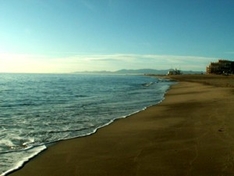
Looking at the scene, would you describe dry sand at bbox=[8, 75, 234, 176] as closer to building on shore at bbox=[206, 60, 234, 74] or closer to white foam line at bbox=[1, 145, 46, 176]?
white foam line at bbox=[1, 145, 46, 176]

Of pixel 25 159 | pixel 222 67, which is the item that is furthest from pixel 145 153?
pixel 222 67

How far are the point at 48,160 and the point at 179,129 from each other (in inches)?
254

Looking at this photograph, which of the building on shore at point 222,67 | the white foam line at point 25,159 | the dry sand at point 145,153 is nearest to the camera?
the dry sand at point 145,153

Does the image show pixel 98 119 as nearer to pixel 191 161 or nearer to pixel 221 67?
pixel 191 161

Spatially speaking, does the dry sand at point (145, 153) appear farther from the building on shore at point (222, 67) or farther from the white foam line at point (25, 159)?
the building on shore at point (222, 67)

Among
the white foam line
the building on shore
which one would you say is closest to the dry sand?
the white foam line

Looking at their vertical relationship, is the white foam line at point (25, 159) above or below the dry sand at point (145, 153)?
below

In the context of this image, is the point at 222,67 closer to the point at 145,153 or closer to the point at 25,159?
the point at 145,153

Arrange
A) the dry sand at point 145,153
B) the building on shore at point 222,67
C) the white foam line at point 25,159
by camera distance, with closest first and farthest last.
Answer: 1. the dry sand at point 145,153
2. the white foam line at point 25,159
3. the building on shore at point 222,67

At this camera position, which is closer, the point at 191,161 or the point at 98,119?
the point at 191,161

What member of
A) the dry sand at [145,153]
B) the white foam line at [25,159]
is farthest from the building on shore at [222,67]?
the white foam line at [25,159]

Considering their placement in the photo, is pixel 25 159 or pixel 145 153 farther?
pixel 145 153

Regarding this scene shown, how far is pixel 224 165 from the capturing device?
7.74 metres

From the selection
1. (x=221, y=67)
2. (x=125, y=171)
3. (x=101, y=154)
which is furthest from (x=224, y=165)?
(x=221, y=67)
